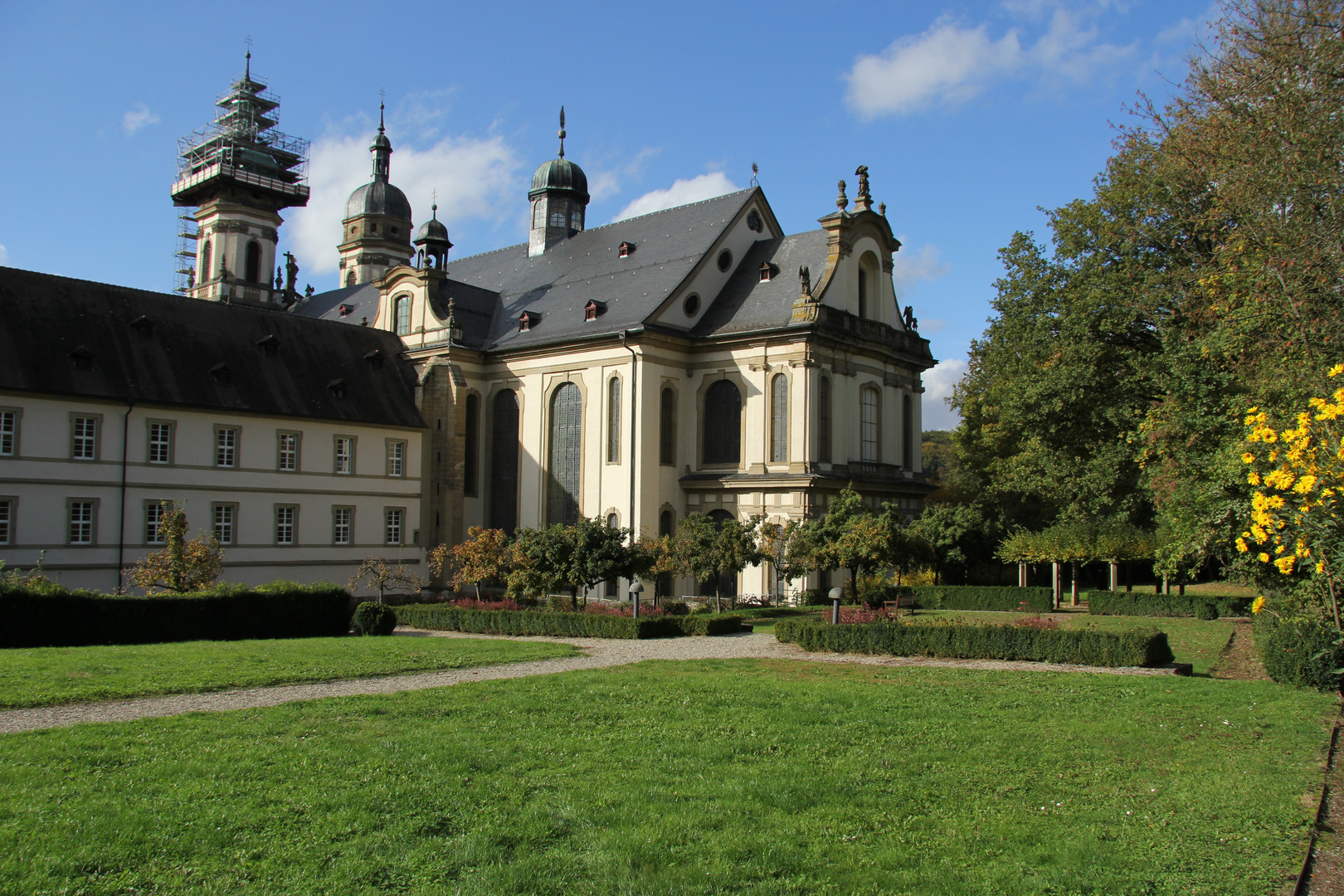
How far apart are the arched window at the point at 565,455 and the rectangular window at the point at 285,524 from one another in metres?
10.1

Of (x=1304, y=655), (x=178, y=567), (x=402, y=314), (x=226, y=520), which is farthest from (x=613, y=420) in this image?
(x=1304, y=655)

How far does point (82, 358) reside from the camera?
112ft

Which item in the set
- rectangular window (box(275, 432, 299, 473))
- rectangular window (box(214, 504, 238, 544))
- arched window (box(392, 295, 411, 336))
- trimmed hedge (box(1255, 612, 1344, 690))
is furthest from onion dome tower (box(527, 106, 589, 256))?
trimmed hedge (box(1255, 612, 1344, 690))

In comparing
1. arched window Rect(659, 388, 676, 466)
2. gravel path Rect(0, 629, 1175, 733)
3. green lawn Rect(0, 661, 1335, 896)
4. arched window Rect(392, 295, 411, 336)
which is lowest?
gravel path Rect(0, 629, 1175, 733)

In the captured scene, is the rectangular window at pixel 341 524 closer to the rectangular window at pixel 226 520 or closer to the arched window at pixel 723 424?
the rectangular window at pixel 226 520

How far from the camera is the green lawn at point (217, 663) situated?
14.3m

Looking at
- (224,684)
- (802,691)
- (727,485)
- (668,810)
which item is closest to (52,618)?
(224,684)

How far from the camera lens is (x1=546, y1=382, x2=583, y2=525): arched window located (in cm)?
4253

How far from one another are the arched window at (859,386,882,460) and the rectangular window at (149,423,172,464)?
2581 centimetres

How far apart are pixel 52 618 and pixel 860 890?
67.7 ft

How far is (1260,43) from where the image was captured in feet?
57.8

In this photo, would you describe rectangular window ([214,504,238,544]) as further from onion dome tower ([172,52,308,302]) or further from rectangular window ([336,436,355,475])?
onion dome tower ([172,52,308,302])

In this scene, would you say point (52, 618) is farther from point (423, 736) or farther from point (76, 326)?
point (76, 326)

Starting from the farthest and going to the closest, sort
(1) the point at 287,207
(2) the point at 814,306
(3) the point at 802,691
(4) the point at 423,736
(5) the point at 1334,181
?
(1) the point at 287,207
(2) the point at 814,306
(5) the point at 1334,181
(3) the point at 802,691
(4) the point at 423,736
